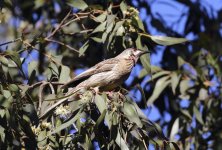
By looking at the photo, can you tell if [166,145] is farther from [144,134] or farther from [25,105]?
[25,105]

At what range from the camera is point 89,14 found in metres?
5.29

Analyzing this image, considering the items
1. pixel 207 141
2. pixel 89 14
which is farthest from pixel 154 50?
pixel 89 14

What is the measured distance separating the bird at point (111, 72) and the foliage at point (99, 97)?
0.52ft

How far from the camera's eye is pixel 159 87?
644cm

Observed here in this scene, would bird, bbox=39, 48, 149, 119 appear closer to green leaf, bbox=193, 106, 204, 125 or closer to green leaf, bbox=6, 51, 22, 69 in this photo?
green leaf, bbox=6, 51, 22, 69

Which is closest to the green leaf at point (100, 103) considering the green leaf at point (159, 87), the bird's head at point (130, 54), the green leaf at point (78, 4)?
the bird's head at point (130, 54)

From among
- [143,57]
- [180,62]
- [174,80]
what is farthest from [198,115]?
[143,57]

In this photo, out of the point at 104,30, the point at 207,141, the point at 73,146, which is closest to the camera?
the point at 73,146

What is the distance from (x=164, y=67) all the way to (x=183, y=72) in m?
0.52

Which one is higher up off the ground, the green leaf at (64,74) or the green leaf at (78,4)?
the green leaf at (78,4)

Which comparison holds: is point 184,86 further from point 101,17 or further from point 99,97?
point 99,97

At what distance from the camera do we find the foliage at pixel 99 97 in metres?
4.23

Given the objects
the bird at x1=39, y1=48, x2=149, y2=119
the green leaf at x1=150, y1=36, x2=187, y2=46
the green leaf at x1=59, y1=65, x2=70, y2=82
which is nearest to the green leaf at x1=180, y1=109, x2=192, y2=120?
the bird at x1=39, y1=48, x2=149, y2=119

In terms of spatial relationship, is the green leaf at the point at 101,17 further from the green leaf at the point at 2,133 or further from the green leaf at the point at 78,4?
the green leaf at the point at 2,133
